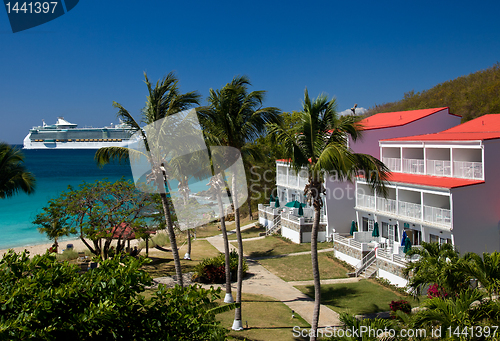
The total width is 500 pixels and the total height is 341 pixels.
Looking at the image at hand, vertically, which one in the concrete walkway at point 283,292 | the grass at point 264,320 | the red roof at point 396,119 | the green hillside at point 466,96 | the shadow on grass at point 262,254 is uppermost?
the green hillside at point 466,96

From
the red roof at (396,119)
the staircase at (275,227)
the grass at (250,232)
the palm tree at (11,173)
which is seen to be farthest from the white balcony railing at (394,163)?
the palm tree at (11,173)

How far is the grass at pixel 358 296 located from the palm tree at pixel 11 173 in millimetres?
16815

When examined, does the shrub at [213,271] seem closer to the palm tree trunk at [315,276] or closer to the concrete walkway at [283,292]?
the concrete walkway at [283,292]

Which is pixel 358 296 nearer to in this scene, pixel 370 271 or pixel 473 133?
pixel 370 271

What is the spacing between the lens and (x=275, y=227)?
34719mm

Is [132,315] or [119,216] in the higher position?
[132,315]

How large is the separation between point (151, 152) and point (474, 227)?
1626 centimetres

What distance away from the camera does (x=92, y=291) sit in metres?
5.23

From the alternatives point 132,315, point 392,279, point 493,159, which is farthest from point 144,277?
point 493,159

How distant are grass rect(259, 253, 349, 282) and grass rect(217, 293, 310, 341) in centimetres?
450

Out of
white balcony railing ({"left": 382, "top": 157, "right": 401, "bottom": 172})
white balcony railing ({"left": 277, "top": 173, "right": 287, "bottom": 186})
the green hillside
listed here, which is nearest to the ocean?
white balcony railing ({"left": 277, "top": 173, "right": 287, "bottom": 186})

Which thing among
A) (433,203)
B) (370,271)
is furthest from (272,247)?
(433,203)

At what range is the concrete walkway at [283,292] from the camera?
15752 millimetres

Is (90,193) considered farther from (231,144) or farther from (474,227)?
(474,227)
